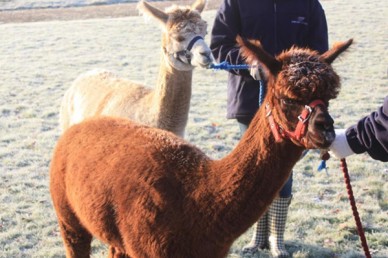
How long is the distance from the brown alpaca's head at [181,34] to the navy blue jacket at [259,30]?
0.52m

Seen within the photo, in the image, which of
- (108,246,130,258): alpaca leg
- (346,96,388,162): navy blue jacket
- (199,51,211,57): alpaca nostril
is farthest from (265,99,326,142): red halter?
(199,51,211,57): alpaca nostril

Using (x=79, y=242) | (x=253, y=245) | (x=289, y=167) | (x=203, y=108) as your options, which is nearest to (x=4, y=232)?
(x=79, y=242)

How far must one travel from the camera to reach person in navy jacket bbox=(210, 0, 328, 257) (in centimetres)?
380

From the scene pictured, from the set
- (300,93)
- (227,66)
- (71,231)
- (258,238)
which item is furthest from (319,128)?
(258,238)

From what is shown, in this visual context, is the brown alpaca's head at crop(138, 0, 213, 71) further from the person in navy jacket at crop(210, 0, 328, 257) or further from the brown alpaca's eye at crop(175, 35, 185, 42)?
the person in navy jacket at crop(210, 0, 328, 257)

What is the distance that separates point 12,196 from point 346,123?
4650mm

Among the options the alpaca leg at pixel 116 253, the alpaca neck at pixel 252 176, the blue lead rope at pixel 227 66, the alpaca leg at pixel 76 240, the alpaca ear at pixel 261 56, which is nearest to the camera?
the alpaca ear at pixel 261 56

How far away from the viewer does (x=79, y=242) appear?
345 cm

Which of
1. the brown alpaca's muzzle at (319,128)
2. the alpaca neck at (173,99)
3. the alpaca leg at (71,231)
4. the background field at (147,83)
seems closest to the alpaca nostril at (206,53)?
the alpaca neck at (173,99)

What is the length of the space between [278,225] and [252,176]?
186 centimetres

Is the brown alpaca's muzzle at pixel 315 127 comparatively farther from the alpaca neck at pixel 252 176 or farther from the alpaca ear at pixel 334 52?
the alpaca ear at pixel 334 52

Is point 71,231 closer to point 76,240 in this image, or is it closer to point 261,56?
point 76,240

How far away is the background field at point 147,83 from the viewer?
15.4ft

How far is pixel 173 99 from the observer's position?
15.3ft
